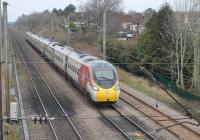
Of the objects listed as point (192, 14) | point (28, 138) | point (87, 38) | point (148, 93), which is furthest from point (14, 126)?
point (87, 38)

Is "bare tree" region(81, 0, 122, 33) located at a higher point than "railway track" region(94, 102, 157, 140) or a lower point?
higher

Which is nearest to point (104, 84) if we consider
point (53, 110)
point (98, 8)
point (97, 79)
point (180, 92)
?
point (97, 79)

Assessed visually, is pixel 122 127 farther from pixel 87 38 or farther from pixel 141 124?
pixel 87 38

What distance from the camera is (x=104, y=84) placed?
26969 mm

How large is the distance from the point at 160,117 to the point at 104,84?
3.97m

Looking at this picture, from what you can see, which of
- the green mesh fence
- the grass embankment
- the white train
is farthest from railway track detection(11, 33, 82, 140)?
the green mesh fence

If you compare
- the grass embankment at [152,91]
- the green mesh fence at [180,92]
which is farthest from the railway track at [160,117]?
the green mesh fence at [180,92]

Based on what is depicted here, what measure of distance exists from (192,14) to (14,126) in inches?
838

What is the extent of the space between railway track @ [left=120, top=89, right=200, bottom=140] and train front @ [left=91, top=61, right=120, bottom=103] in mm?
1889

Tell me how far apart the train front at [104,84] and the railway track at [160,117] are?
1.89 metres

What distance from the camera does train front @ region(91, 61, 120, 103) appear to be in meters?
26.6

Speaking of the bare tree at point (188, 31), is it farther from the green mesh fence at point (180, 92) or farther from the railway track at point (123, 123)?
the railway track at point (123, 123)

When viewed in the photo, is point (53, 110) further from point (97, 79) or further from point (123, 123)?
point (123, 123)

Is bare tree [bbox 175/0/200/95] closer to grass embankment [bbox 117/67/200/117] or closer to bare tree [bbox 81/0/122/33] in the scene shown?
grass embankment [bbox 117/67/200/117]
